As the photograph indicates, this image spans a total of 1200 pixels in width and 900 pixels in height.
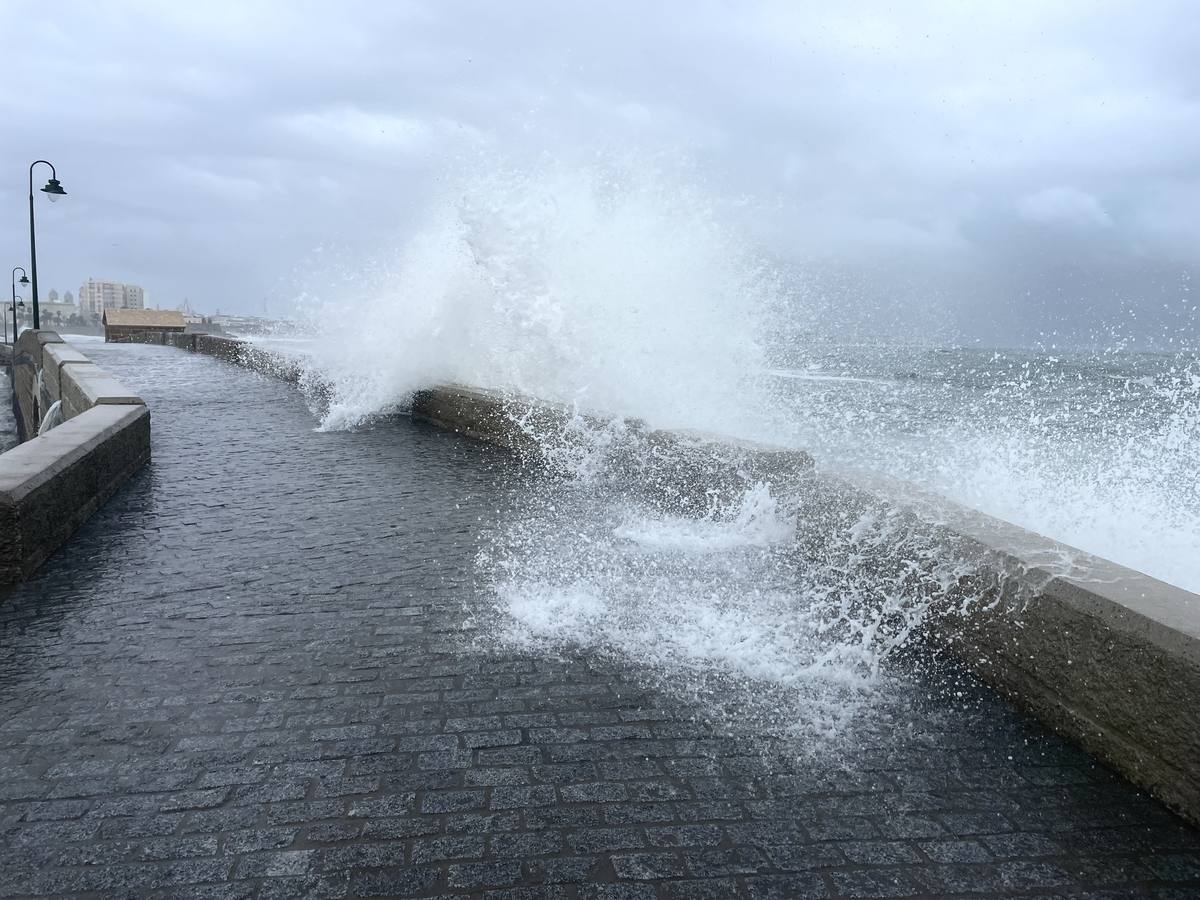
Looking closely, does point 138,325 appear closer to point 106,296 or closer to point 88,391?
point 88,391

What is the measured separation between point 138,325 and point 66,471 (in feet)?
126

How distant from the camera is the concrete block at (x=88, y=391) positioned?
8.10 metres

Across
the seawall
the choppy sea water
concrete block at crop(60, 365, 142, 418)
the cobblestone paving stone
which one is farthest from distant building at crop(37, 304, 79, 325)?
the seawall

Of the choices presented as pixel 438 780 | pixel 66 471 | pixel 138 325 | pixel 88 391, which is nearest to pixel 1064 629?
pixel 438 780

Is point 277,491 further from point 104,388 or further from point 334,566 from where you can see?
point 104,388

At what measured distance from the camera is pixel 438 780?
2.70 m

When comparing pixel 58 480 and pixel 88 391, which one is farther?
pixel 88 391

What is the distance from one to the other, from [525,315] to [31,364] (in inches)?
734

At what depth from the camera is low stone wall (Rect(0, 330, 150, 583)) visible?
438 centimetres

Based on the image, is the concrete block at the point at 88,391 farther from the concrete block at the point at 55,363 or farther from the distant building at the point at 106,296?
the distant building at the point at 106,296

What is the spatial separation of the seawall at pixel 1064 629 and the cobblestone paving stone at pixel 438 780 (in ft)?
0.46

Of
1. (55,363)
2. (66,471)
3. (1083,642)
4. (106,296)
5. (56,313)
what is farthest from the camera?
(106,296)

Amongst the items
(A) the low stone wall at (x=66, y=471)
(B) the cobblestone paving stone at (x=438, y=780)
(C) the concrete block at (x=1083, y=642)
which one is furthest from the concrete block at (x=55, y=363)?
(C) the concrete block at (x=1083, y=642)

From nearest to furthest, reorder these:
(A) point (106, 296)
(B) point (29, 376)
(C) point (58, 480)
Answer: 1. (C) point (58, 480)
2. (B) point (29, 376)
3. (A) point (106, 296)
